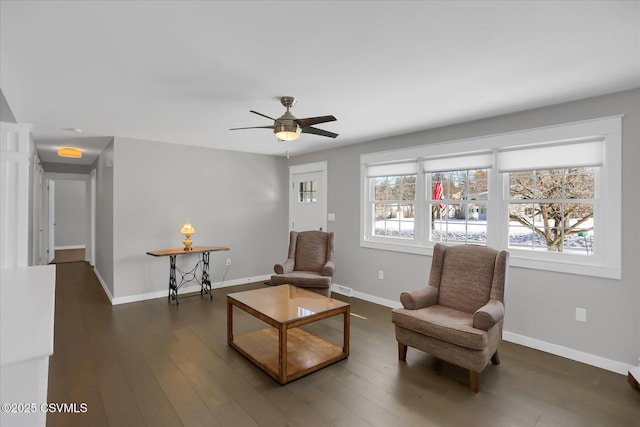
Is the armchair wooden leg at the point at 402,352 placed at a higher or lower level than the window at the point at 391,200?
lower

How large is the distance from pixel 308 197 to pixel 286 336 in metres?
3.63

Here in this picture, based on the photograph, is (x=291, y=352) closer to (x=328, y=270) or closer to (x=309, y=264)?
(x=328, y=270)

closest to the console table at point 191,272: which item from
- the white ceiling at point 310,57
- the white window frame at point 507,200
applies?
the white ceiling at point 310,57

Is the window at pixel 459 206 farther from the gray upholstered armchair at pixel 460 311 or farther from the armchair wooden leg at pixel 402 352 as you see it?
the armchair wooden leg at pixel 402 352

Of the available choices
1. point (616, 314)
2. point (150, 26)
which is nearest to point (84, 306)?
point (150, 26)

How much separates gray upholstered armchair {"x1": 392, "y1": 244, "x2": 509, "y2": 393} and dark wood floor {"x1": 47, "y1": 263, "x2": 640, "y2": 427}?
23cm

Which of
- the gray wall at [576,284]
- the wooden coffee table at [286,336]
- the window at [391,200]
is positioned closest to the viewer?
the wooden coffee table at [286,336]

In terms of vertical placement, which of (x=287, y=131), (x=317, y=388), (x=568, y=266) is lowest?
(x=317, y=388)

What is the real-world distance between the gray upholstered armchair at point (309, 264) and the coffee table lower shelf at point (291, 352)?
2.39 ft

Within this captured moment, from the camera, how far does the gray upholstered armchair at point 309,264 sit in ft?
13.8

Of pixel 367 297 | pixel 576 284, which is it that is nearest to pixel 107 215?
pixel 367 297

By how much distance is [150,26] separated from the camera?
5.96 ft

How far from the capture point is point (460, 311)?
3016mm

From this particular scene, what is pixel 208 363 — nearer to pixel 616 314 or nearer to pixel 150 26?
pixel 150 26
